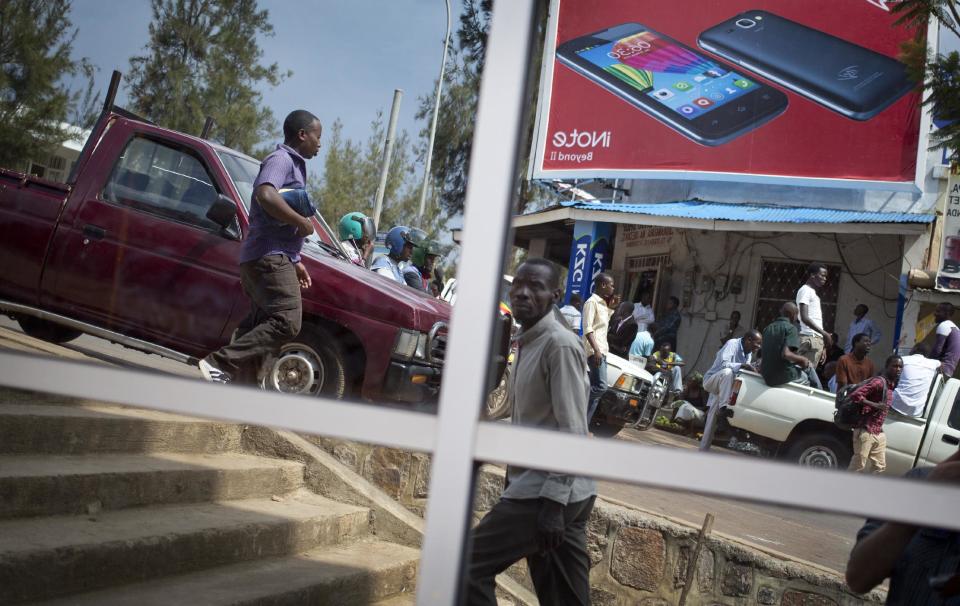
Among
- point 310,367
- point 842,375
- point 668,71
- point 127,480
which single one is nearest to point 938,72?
point 842,375

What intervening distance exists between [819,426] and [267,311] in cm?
430

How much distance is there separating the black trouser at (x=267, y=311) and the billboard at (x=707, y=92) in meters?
7.43

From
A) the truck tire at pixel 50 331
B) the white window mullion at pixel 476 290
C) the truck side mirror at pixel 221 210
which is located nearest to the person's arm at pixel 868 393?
the truck side mirror at pixel 221 210

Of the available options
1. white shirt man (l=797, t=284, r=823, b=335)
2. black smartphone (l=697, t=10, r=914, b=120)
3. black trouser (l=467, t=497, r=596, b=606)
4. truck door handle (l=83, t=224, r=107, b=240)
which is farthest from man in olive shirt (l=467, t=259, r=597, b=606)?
black smartphone (l=697, t=10, r=914, b=120)

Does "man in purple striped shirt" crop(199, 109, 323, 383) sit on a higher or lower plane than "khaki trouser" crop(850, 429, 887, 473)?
higher

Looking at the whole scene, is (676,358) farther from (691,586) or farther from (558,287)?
(558,287)

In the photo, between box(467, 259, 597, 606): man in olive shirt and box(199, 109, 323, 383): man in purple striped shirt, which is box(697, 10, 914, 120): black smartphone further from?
box(467, 259, 597, 606): man in olive shirt

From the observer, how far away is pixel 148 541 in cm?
289

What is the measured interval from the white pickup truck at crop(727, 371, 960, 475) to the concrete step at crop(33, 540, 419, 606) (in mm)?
3052

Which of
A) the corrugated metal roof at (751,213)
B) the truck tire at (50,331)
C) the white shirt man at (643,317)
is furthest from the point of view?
the white shirt man at (643,317)

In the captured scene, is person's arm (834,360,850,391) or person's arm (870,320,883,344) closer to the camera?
person's arm (834,360,850,391)

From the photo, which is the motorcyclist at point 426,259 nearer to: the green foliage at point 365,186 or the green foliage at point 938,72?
the green foliage at point 365,186

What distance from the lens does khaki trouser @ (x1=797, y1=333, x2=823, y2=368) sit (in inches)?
298

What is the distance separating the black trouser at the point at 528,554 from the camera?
8.85 feet
